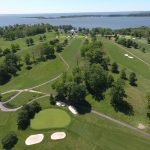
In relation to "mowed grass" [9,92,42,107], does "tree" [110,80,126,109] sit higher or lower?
higher

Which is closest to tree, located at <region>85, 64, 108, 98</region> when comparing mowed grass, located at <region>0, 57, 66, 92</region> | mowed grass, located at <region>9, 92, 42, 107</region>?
mowed grass, located at <region>9, 92, 42, 107</region>

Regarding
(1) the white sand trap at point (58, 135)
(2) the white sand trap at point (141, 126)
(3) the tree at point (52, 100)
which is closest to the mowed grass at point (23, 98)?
(3) the tree at point (52, 100)

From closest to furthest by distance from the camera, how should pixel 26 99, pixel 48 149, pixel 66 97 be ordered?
pixel 48 149, pixel 66 97, pixel 26 99

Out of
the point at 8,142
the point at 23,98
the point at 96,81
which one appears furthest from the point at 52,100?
the point at 8,142

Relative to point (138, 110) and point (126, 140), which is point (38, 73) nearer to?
point (138, 110)

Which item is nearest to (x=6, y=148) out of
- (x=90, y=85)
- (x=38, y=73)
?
(x=90, y=85)

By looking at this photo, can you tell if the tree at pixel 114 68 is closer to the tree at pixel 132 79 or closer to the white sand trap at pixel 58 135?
the tree at pixel 132 79

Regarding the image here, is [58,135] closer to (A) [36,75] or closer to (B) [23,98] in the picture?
(B) [23,98]

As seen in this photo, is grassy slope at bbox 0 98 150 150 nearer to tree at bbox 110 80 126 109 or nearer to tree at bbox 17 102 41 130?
tree at bbox 17 102 41 130
